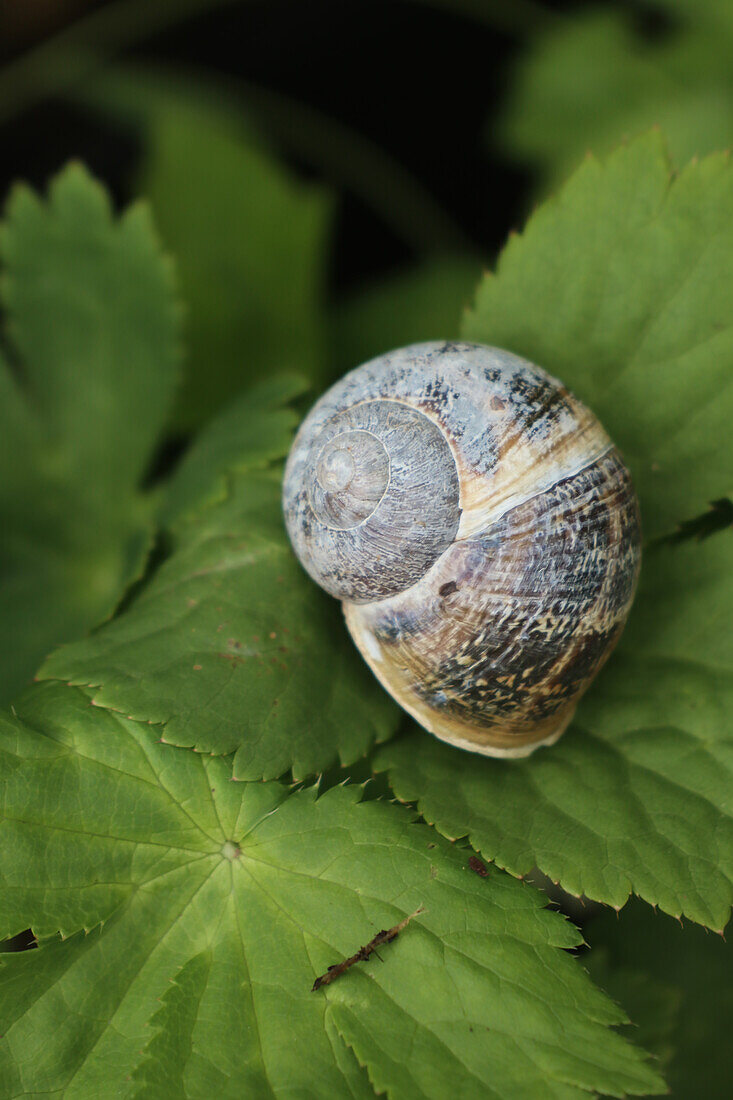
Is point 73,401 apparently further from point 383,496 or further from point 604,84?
point 604,84

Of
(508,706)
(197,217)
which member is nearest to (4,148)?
(197,217)

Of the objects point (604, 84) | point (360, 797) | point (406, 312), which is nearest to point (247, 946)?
point (360, 797)

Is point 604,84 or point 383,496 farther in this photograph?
point 604,84

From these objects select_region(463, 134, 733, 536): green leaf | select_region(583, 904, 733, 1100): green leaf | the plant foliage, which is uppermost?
select_region(463, 134, 733, 536): green leaf

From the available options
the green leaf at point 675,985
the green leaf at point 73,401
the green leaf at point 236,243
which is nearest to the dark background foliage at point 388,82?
the green leaf at point 236,243

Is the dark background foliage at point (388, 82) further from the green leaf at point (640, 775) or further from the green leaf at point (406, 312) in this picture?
the green leaf at point (640, 775)

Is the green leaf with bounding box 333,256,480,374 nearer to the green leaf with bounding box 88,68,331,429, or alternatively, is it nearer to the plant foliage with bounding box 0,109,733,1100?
the green leaf with bounding box 88,68,331,429

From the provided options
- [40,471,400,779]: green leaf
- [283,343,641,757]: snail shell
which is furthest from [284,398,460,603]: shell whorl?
[40,471,400,779]: green leaf
